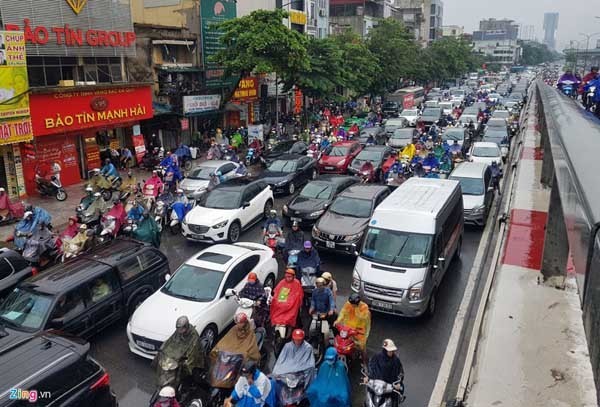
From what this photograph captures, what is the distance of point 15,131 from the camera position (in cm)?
1880

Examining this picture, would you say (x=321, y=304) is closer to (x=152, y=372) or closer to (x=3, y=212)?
(x=152, y=372)

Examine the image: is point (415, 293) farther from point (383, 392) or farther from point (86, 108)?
point (86, 108)

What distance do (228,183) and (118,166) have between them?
34.1ft

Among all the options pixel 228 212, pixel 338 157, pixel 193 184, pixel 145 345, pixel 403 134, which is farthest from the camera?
pixel 403 134

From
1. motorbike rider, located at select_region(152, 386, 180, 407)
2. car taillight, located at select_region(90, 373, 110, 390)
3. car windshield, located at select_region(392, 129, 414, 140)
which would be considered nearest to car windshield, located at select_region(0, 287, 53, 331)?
car taillight, located at select_region(90, 373, 110, 390)

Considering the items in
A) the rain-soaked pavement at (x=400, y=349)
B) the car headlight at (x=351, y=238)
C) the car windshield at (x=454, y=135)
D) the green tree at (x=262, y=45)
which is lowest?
the rain-soaked pavement at (x=400, y=349)

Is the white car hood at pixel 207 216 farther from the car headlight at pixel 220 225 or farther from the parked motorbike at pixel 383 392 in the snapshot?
the parked motorbike at pixel 383 392

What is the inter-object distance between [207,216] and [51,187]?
28.2 ft

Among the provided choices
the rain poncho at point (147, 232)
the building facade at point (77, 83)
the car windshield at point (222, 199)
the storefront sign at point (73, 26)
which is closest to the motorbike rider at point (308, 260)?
the rain poncho at point (147, 232)

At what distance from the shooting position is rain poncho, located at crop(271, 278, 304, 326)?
8.96m

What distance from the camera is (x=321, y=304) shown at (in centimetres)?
904

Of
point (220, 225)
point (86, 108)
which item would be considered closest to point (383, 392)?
point (220, 225)

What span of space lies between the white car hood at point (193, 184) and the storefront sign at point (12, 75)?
A: 638 cm

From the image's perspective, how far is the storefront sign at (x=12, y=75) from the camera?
59.1 feet
